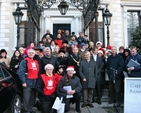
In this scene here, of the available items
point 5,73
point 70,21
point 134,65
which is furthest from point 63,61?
point 70,21

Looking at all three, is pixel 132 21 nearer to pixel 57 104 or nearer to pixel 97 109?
pixel 97 109

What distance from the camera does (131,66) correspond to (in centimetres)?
720

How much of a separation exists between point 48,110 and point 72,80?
3.64 feet

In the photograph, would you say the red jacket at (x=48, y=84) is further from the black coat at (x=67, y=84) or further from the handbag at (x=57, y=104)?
the handbag at (x=57, y=104)

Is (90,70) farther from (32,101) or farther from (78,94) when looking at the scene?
(32,101)

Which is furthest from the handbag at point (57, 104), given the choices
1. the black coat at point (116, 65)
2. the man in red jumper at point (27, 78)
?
the black coat at point (116, 65)

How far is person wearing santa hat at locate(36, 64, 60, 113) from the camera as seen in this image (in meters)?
6.53

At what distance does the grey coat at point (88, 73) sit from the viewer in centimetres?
755

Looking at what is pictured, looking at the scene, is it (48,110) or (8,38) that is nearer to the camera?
(48,110)

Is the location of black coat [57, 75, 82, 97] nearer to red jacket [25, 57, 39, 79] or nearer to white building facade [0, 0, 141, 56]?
red jacket [25, 57, 39, 79]

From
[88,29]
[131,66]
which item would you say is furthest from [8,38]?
[131,66]

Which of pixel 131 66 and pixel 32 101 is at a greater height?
pixel 131 66

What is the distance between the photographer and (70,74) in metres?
6.94

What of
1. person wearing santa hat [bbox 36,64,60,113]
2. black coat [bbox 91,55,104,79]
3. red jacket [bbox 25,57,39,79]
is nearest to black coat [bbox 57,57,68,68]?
black coat [bbox 91,55,104,79]
